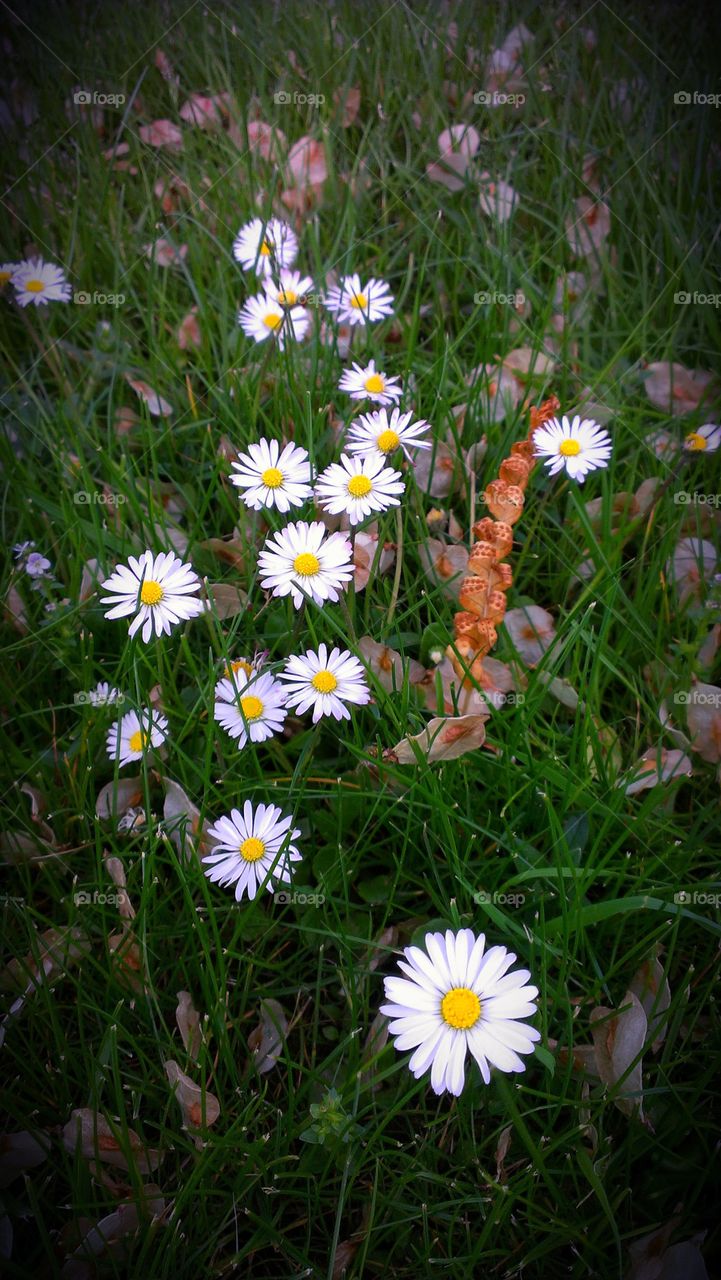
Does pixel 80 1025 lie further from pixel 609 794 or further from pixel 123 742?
pixel 609 794

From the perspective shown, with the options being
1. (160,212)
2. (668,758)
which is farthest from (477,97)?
(668,758)

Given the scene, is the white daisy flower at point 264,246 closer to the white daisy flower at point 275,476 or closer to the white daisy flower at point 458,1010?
the white daisy flower at point 275,476

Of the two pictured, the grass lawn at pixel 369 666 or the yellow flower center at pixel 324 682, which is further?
the yellow flower center at pixel 324 682

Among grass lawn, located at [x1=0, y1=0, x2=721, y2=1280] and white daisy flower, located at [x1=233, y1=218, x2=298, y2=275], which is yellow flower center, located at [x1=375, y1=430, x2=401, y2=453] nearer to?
grass lawn, located at [x1=0, y1=0, x2=721, y2=1280]

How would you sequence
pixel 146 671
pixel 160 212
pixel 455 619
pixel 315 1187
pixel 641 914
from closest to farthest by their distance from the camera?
pixel 315 1187 → pixel 641 914 → pixel 455 619 → pixel 146 671 → pixel 160 212

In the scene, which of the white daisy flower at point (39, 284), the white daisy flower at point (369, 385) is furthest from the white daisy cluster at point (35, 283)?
the white daisy flower at point (369, 385)

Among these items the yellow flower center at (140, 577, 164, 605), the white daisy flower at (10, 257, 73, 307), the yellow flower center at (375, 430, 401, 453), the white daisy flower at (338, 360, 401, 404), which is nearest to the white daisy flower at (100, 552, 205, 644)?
the yellow flower center at (140, 577, 164, 605)
